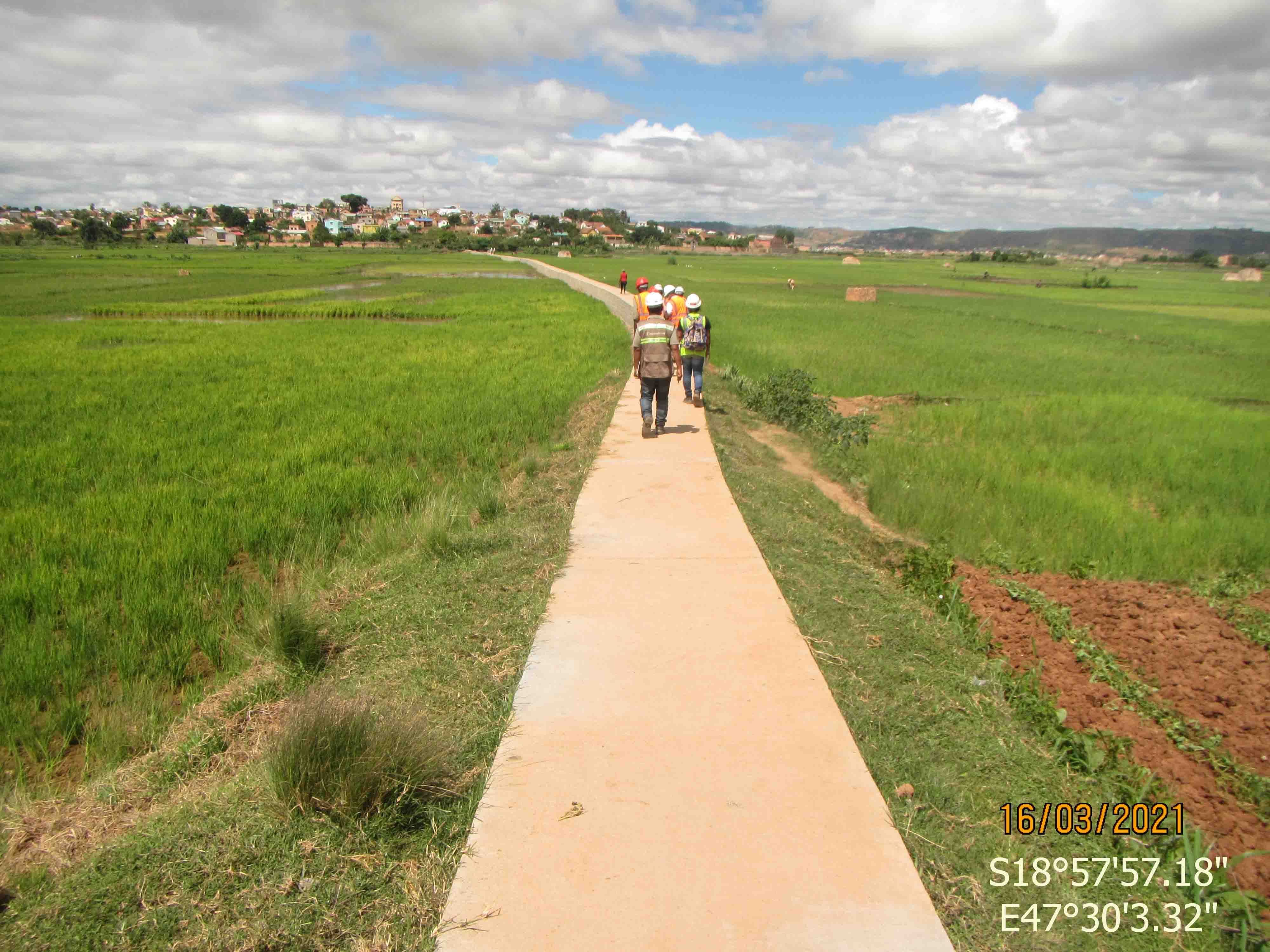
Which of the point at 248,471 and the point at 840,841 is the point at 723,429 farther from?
the point at 840,841

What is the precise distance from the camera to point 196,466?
7629 mm

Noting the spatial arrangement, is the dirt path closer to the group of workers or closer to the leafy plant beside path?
the leafy plant beside path

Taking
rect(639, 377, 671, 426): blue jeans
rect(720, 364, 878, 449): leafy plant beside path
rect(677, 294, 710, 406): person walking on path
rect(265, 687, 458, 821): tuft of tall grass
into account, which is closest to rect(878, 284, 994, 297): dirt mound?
rect(720, 364, 878, 449): leafy plant beside path

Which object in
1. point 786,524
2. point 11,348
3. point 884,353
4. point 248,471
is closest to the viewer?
point 786,524

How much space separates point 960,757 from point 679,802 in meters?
1.32

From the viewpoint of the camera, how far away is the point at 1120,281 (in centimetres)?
6719

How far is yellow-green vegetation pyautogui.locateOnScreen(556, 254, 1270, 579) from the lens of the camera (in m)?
6.93

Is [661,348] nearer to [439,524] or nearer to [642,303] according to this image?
[642,303]

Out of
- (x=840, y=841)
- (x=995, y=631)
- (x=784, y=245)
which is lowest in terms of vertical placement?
(x=995, y=631)

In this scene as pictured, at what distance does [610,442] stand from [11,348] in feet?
49.6

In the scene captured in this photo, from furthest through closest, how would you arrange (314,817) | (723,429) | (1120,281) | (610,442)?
(1120,281) < (723,429) < (610,442) < (314,817)

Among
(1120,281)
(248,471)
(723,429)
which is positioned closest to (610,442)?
(723,429)

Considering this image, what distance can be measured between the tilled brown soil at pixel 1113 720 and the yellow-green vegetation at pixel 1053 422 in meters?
1.36
